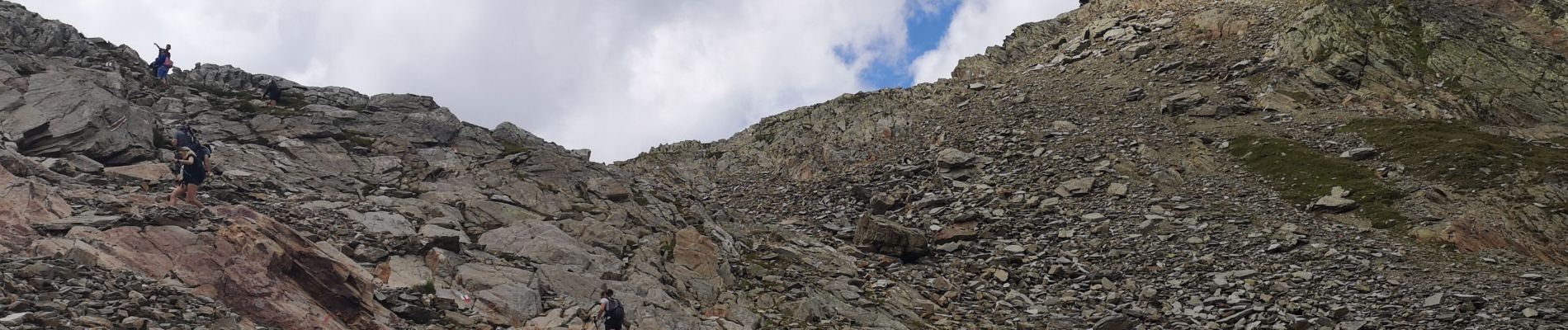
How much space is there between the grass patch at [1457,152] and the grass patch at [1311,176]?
199 cm

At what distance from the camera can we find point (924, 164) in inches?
1854

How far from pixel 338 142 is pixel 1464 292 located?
37331 mm

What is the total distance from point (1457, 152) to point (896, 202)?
2150 cm

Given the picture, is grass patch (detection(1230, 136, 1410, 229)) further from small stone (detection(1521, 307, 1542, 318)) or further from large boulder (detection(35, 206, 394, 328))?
large boulder (detection(35, 206, 394, 328))

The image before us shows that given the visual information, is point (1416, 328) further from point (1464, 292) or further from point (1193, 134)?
point (1193, 134)

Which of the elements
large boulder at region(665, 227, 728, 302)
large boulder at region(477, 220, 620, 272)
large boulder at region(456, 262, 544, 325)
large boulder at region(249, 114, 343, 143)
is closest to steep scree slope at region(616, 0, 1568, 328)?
large boulder at region(665, 227, 728, 302)

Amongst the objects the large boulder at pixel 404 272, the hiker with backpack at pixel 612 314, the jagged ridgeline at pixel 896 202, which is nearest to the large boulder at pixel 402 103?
the jagged ridgeline at pixel 896 202

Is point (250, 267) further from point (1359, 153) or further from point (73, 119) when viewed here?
point (1359, 153)

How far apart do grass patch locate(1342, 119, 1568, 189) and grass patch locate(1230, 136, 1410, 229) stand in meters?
1.99

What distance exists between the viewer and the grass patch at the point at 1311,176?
114ft

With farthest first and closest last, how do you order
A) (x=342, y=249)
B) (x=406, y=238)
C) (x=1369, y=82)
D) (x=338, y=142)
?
1. (x=1369, y=82)
2. (x=338, y=142)
3. (x=406, y=238)
4. (x=342, y=249)

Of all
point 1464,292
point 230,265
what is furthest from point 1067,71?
point 230,265

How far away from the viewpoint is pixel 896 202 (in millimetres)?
43281

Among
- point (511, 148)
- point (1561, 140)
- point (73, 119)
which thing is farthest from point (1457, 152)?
point (73, 119)
